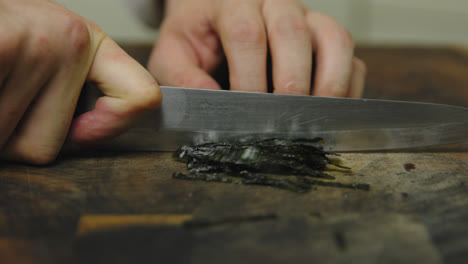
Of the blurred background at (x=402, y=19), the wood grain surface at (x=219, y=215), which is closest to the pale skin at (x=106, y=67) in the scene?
the wood grain surface at (x=219, y=215)

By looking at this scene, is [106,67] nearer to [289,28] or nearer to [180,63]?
[180,63]

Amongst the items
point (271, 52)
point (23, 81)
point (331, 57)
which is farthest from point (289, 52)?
point (23, 81)

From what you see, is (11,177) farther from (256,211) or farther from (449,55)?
(449,55)

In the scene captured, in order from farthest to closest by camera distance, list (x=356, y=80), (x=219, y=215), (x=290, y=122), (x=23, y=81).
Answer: (x=356, y=80) → (x=290, y=122) → (x=23, y=81) → (x=219, y=215)

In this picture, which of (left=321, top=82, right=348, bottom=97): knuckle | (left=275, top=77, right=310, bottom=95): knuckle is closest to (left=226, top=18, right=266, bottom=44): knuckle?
(left=275, top=77, right=310, bottom=95): knuckle

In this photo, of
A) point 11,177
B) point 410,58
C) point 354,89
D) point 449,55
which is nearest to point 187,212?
point 11,177

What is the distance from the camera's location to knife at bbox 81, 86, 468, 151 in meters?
1.04

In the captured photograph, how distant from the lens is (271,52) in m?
1.21

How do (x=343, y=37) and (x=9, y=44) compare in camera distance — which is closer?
(x=9, y=44)

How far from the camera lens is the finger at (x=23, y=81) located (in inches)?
32.1

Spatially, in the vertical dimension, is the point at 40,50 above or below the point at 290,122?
above

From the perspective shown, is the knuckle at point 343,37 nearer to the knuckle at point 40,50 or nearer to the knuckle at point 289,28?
the knuckle at point 289,28

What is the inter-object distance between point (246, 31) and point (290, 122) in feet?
1.10

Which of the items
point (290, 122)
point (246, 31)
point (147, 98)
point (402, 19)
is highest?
point (246, 31)
